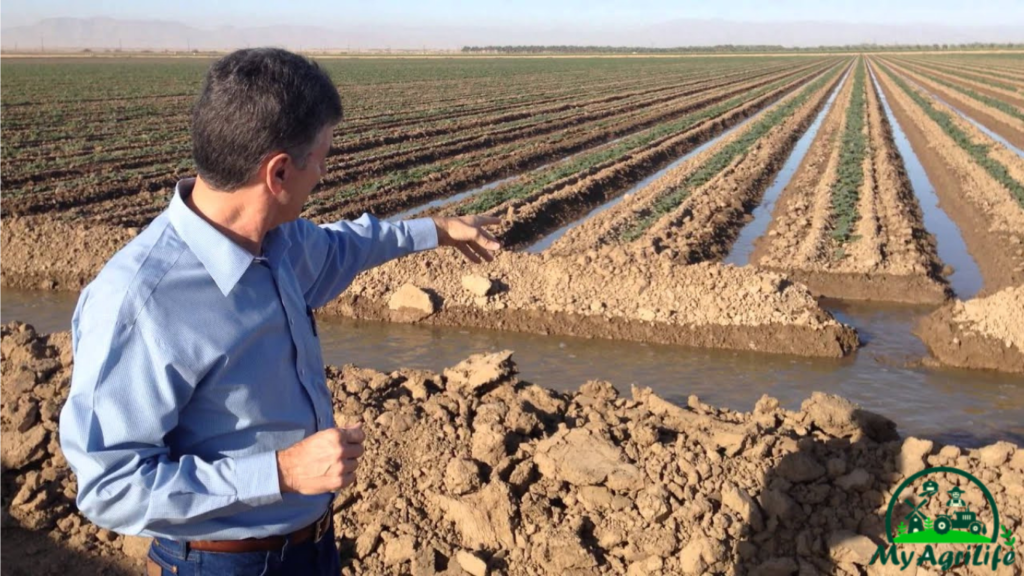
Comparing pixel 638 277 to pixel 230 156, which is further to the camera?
pixel 638 277

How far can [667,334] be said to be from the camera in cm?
975

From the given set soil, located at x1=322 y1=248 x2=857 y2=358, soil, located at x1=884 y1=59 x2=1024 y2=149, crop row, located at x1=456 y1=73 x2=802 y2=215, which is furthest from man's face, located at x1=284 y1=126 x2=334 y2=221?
soil, located at x1=884 y1=59 x2=1024 y2=149

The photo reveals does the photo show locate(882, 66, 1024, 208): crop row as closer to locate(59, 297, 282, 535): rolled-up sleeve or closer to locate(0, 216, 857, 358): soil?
locate(0, 216, 857, 358): soil

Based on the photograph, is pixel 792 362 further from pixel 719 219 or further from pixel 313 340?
pixel 313 340

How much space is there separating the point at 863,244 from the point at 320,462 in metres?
12.0

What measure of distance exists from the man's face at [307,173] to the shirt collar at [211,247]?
16 cm

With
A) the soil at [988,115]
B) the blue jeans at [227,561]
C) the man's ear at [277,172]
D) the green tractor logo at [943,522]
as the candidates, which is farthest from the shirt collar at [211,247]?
the soil at [988,115]

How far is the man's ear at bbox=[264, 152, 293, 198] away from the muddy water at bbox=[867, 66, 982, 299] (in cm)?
1127

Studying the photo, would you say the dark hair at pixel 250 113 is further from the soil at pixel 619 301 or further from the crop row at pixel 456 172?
the crop row at pixel 456 172

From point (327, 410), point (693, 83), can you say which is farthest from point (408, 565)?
point (693, 83)

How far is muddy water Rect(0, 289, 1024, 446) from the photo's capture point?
8.02 m

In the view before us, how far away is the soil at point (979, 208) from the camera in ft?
40.0

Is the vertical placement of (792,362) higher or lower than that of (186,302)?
lower

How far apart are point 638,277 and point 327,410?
27.8ft
